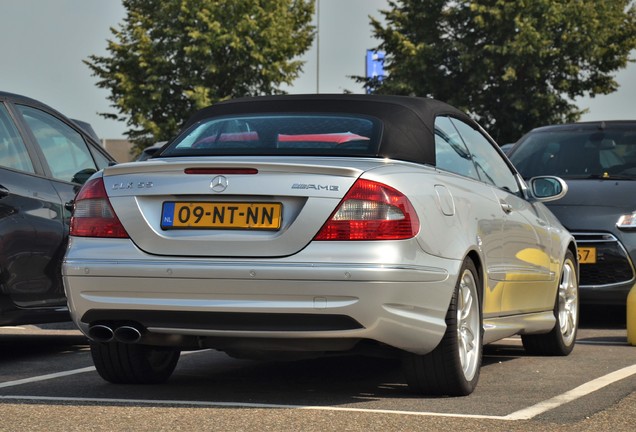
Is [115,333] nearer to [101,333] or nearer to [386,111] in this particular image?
[101,333]

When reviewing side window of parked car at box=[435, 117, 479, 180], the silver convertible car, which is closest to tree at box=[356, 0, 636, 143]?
side window of parked car at box=[435, 117, 479, 180]

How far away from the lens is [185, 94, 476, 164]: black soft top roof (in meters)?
6.59

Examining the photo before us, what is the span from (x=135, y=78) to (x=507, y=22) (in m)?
14.8

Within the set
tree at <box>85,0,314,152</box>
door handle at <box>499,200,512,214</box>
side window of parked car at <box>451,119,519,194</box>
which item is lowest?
door handle at <box>499,200,512,214</box>

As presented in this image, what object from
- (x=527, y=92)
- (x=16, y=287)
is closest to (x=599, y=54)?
(x=527, y=92)

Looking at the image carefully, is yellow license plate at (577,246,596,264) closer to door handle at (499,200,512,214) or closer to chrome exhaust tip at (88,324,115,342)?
door handle at (499,200,512,214)

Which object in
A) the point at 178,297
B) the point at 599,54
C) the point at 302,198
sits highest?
the point at 599,54

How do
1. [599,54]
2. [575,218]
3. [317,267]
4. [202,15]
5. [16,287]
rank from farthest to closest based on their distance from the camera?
[202,15]
[599,54]
[575,218]
[16,287]
[317,267]

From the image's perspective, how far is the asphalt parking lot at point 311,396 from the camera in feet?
18.3

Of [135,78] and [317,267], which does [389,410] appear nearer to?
[317,267]

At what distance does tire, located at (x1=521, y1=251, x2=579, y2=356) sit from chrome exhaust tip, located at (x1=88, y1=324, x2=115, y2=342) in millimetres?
3348

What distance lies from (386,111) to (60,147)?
2868 millimetres

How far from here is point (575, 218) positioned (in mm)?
10969

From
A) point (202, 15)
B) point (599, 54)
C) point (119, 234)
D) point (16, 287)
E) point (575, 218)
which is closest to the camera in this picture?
point (119, 234)
